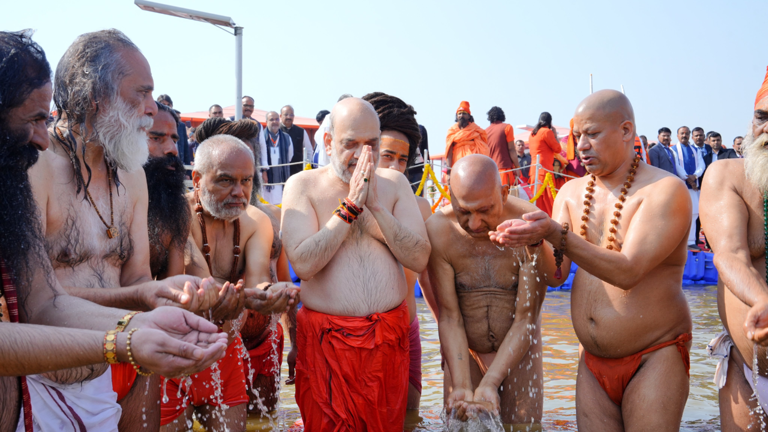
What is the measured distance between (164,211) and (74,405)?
4.56 feet

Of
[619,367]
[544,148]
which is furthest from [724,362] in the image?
[544,148]

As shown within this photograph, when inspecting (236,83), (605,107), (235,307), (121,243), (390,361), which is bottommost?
(390,361)

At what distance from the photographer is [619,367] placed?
137 inches

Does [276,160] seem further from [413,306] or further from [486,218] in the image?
[486,218]

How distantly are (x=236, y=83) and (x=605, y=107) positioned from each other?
32.1 feet

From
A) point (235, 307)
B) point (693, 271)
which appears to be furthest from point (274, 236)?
point (693, 271)

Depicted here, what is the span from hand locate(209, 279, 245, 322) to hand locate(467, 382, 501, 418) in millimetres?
1417

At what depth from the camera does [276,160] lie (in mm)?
11750

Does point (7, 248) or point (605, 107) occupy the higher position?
point (605, 107)

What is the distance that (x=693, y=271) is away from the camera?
11188 millimetres

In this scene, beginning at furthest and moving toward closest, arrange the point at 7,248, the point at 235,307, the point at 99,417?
the point at 235,307
the point at 99,417
the point at 7,248

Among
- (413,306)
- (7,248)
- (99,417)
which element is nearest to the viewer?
(7,248)

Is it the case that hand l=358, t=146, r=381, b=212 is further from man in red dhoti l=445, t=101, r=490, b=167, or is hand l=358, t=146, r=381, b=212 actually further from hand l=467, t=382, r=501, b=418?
man in red dhoti l=445, t=101, r=490, b=167

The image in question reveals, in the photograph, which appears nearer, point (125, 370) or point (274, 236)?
point (125, 370)
